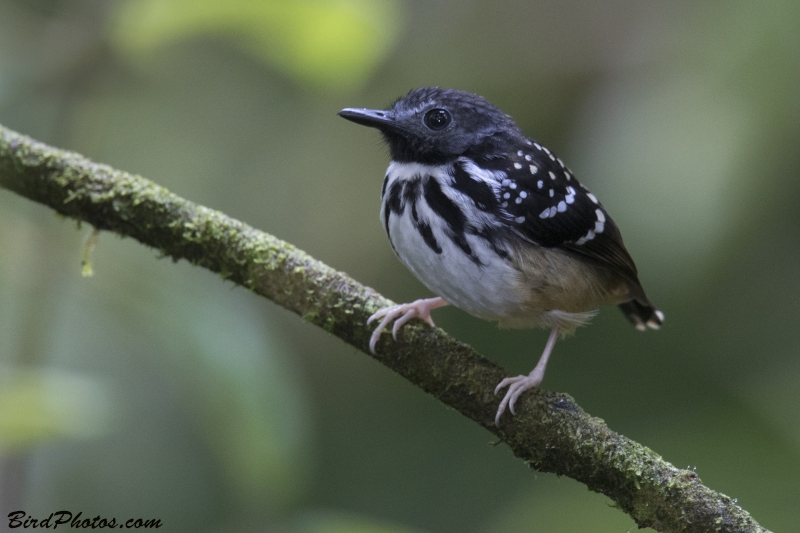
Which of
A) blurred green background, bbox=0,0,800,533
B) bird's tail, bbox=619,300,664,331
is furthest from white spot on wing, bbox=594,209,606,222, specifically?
bird's tail, bbox=619,300,664,331

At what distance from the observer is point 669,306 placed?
201 inches

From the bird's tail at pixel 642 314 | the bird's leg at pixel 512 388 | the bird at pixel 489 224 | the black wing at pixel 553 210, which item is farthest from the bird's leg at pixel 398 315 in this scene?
the bird's tail at pixel 642 314

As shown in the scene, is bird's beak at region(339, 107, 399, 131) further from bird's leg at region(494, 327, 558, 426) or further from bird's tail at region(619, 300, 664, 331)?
bird's tail at region(619, 300, 664, 331)

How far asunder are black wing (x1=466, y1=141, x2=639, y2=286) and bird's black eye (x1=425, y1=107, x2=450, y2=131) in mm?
269

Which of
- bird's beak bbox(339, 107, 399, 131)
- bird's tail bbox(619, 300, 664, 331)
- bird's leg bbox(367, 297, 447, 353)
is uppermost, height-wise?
bird's beak bbox(339, 107, 399, 131)

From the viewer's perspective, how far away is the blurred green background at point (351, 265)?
3.00m

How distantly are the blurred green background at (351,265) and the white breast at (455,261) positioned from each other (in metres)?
0.58

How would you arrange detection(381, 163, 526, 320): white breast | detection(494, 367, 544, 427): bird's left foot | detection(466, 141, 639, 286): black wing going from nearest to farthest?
detection(494, 367, 544, 427): bird's left foot, detection(381, 163, 526, 320): white breast, detection(466, 141, 639, 286): black wing

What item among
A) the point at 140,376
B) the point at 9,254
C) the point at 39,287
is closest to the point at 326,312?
the point at 39,287

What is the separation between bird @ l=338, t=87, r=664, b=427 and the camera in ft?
9.35

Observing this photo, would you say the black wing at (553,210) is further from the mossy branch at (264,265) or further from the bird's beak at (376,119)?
the mossy branch at (264,265)

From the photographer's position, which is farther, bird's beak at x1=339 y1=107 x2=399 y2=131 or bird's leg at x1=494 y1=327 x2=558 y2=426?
bird's beak at x1=339 y1=107 x2=399 y2=131

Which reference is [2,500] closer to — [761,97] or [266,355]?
[266,355]

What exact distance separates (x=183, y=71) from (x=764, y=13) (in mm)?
3652
